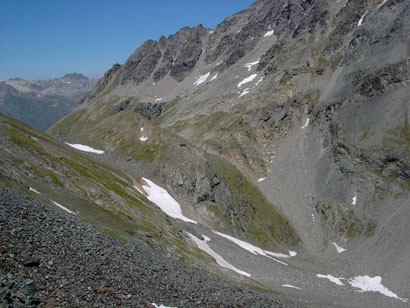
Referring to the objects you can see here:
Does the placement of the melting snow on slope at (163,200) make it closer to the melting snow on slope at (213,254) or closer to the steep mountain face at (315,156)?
the steep mountain face at (315,156)

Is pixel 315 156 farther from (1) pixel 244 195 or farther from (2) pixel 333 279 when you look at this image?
→ (2) pixel 333 279

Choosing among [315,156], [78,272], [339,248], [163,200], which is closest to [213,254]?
[163,200]

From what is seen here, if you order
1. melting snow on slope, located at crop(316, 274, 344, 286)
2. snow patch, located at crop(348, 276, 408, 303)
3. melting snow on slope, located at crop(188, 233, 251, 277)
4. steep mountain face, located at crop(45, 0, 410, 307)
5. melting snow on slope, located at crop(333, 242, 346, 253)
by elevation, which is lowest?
melting snow on slope, located at crop(188, 233, 251, 277)

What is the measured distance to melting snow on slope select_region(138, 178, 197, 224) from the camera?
79.5 m

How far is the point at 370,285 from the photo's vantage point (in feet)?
263

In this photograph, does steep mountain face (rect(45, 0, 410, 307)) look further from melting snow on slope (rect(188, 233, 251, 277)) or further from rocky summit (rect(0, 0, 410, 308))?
melting snow on slope (rect(188, 233, 251, 277))

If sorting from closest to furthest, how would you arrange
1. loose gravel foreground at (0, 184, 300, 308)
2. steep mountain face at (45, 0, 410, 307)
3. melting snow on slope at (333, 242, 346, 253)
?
loose gravel foreground at (0, 184, 300, 308), steep mountain face at (45, 0, 410, 307), melting snow on slope at (333, 242, 346, 253)

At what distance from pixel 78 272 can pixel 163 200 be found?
6663cm

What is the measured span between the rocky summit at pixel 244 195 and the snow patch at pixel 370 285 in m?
0.45

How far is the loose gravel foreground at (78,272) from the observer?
1581 cm

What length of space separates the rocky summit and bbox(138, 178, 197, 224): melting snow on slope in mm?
573

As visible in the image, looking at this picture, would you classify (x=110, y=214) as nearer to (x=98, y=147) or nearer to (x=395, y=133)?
(x=98, y=147)

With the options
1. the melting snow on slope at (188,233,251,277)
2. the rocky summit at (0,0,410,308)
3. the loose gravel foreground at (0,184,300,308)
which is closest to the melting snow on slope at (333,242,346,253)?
the rocky summit at (0,0,410,308)

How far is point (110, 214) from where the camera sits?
44.1m
